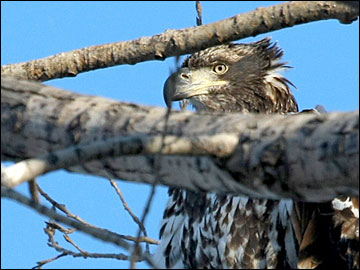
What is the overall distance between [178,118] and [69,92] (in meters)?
0.50

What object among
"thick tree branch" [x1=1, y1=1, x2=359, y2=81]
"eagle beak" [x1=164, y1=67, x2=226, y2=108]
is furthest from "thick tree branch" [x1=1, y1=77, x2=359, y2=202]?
"eagle beak" [x1=164, y1=67, x2=226, y2=108]

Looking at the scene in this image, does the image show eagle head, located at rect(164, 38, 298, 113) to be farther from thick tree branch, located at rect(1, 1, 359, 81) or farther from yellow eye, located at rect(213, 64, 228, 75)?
thick tree branch, located at rect(1, 1, 359, 81)

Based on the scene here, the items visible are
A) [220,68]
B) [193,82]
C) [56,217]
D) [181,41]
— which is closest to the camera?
[56,217]

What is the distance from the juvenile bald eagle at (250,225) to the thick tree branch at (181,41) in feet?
1.08

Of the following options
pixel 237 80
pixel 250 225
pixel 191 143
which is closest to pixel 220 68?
pixel 237 80

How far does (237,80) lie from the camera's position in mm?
7062

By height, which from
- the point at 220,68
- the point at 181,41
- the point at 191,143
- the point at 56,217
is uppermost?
the point at 220,68

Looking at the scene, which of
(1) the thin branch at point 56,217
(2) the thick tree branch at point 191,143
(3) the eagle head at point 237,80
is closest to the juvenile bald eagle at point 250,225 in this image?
(3) the eagle head at point 237,80

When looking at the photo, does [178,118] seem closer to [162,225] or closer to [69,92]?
[69,92]

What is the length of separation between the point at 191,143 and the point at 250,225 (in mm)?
2842

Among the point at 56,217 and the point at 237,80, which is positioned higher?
the point at 237,80

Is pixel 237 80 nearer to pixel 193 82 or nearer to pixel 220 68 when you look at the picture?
pixel 220 68

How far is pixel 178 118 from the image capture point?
3.08 m

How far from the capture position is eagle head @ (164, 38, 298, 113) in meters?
6.78
